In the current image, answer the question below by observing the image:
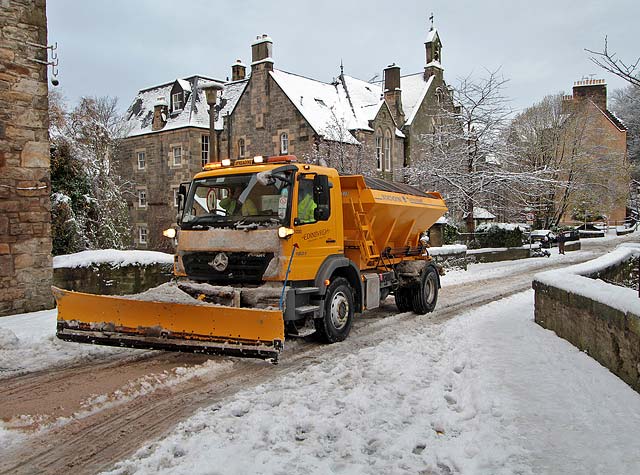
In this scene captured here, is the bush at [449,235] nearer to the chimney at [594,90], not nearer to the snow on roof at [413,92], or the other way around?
the snow on roof at [413,92]

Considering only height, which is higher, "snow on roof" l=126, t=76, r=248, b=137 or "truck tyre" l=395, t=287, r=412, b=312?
"snow on roof" l=126, t=76, r=248, b=137

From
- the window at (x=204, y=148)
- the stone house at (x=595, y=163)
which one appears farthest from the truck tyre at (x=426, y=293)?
the window at (x=204, y=148)

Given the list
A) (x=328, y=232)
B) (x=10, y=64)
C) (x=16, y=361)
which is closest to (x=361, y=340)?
(x=328, y=232)

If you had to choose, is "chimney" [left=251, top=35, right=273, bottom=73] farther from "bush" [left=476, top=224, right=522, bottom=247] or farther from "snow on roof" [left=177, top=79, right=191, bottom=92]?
"bush" [left=476, top=224, right=522, bottom=247]

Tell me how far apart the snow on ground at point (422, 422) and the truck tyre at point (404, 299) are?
375 cm

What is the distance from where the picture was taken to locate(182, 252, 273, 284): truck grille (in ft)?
23.1

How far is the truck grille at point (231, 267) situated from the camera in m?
7.05

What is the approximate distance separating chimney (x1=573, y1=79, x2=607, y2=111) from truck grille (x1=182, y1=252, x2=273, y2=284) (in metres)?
48.0

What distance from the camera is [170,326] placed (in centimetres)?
646

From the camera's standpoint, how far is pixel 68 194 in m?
13.3

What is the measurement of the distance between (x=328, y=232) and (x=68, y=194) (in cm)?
835

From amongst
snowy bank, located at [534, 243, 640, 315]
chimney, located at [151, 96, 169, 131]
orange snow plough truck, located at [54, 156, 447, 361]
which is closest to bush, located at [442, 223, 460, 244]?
snowy bank, located at [534, 243, 640, 315]

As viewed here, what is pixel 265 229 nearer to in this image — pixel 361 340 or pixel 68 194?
pixel 361 340

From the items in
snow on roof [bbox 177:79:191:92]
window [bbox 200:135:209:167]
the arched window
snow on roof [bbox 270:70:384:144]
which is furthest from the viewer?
snow on roof [bbox 177:79:191:92]
